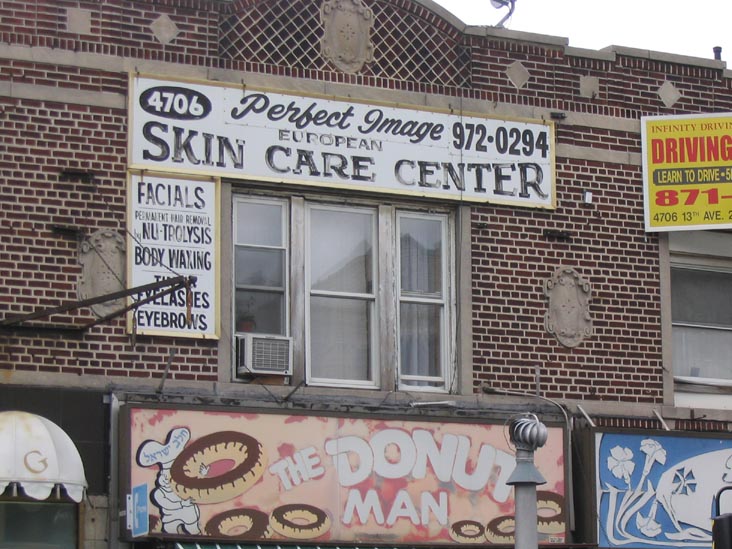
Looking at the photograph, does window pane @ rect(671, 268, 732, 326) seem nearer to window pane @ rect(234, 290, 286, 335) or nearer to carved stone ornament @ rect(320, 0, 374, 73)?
carved stone ornament @ rect(320, 0, 374, 73)

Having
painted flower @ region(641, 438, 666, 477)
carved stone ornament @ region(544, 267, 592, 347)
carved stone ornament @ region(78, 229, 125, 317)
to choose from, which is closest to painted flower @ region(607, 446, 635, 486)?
painted flower @ region(641, 438, 666, 477)

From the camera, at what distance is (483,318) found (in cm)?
1716

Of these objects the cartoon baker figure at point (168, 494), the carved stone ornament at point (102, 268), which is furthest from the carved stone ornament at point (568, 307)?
the carved stone ornament at point (102, 268)

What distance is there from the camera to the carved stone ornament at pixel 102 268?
15430 millimetres

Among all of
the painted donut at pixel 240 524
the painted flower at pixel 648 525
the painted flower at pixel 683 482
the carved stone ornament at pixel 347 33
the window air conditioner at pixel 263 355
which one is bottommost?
the painted flower at pixel 648 525

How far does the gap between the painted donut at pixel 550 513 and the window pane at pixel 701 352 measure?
2.46 meters

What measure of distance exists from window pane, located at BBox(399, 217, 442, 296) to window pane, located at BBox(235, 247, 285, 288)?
1.34 meters

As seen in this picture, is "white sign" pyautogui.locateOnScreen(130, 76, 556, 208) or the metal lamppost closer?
the metal lamppost

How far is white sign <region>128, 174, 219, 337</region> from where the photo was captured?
15.6 metres

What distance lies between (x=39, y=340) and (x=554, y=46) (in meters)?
6.61

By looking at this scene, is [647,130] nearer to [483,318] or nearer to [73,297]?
[483,318]

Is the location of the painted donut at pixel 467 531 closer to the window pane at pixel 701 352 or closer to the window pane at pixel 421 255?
the window pane at pixel 421 255

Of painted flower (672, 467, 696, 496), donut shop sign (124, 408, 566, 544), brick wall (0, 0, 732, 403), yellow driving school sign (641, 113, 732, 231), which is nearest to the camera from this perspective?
donut shop sign (124, 408, 566, 544)

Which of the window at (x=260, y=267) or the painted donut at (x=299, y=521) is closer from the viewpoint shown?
the painted donut at (x=299, y=521)
